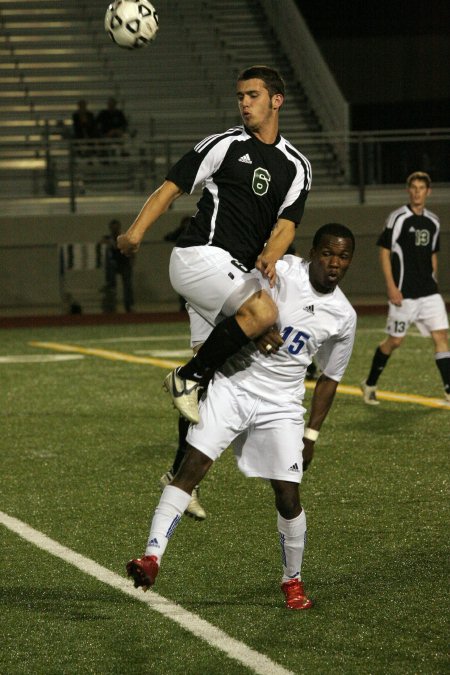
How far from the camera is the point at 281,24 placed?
95.0ft

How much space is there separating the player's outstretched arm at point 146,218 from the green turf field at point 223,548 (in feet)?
4.74

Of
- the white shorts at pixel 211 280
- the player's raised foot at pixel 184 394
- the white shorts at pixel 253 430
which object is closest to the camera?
the white shorts at pixel 253 430

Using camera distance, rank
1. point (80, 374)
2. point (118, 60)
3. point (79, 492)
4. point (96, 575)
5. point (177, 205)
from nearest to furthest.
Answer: point (96, 575) → point (79, 492) → point (80, 374) → point (177, 205) → point (118, 60)

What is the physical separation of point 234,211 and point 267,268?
0.52 metres

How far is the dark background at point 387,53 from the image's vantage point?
3030cm

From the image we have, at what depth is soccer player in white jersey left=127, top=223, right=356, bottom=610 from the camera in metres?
4.84

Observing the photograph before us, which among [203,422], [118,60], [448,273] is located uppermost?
[118,60]

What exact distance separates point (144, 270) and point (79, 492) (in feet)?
53.6

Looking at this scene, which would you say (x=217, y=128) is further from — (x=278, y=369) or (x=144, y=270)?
(x=278, y=369)

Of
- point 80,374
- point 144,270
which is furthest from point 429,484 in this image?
point 144,270

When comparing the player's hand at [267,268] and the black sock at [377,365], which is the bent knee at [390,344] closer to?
the black sock at [377,365]

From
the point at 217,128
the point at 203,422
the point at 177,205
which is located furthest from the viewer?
the point at 217,128

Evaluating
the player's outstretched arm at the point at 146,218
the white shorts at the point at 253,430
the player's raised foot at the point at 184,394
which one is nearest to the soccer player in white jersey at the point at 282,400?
the white shorts at the point at 253,430

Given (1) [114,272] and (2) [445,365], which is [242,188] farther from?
(1) [114,272]
